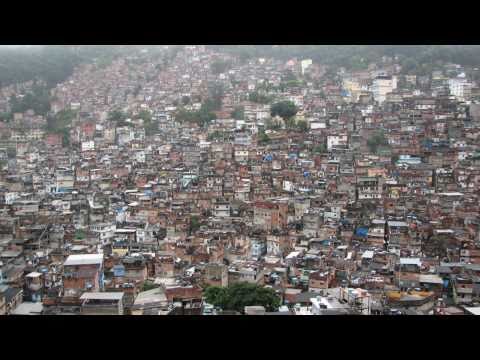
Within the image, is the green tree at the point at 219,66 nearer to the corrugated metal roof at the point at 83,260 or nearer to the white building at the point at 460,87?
the white building at the point at 460,87

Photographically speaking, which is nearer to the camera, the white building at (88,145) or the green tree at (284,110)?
the white building at (88,145)

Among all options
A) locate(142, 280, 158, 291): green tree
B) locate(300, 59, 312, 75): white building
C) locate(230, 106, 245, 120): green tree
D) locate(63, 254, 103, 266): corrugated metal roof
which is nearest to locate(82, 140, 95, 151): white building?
locate(230, 106, 245, 120): green tree

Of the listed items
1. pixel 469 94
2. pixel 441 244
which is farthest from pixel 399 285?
pixel 469 94

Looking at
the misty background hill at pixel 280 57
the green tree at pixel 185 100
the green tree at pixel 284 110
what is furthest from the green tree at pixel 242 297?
the misty background hill at pixel 280 57

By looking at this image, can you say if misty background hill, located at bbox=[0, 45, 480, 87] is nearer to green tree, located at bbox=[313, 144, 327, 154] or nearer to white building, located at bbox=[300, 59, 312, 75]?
white building, located at bbox=[300, 59, 312, 75]

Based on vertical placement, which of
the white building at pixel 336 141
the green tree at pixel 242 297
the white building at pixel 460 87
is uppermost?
the white building at pixel 460 87

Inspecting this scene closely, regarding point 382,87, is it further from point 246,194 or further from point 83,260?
point 83,260
